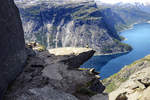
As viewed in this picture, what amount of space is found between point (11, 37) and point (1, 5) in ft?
12.5

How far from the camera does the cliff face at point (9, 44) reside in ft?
59.3

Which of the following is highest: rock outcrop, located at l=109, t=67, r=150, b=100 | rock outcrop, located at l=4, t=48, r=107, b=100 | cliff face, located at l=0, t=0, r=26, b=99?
cliff face, located at l=0, t=0, r=26, b=99

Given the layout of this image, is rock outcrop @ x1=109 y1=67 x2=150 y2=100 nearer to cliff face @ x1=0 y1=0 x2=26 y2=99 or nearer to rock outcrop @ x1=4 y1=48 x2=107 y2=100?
rock outcrop @ x1=4 y1=48 x2=107 y2=100

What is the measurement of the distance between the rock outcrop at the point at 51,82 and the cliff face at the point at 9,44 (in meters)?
1.28

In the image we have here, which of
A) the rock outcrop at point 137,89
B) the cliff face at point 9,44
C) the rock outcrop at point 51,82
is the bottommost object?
the rock outcrop at point 51,82

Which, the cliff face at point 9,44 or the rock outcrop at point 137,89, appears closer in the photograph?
the rock outcrop at point 137,89

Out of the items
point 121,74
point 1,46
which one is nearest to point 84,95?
point 1,46

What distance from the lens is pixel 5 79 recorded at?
18750 mm

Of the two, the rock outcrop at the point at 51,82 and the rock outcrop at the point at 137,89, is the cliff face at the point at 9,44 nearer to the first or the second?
the rock outcrop at the point at 51,82

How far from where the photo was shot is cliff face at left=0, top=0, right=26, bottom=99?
1806cm

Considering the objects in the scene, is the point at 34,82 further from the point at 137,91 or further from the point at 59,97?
the point at 137,91

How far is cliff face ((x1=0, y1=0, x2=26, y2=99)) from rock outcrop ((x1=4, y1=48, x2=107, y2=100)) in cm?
128

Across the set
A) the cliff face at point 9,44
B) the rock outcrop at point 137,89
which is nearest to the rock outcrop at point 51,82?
the cliff face at point 9,44

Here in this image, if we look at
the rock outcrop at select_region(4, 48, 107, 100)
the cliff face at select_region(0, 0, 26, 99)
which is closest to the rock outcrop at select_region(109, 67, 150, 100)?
the rock outcrop at select_region(4, 48, 107, 100)
